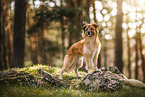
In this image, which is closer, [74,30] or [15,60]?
[15,60]

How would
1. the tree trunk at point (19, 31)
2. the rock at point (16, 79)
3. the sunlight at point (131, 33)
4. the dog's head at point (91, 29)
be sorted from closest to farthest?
the rock at point (16, 79)
the dog's head at point (91, 29)
the tree trunk at point (19, 31)
the sunlight at point (131, 33)

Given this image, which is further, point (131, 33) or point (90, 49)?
point (131, 33)

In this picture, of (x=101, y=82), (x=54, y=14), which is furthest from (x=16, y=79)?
(x=54, y=14)

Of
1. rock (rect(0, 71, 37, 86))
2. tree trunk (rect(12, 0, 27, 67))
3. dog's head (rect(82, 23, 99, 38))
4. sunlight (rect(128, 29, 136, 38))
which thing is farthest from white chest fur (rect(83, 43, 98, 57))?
sunlight (rect(128, 29, 136, 38))

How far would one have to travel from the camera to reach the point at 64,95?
490 cm

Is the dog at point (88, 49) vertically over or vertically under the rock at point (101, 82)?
over

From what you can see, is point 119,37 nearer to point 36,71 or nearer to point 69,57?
point 69,57

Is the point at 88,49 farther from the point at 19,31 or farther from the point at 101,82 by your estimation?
the point at 19,31

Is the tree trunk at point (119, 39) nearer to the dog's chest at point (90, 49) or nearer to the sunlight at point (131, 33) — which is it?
the dog's chest at point (90, 49)

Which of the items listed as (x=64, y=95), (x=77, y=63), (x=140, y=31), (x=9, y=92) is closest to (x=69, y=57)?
(x=77, y=63)

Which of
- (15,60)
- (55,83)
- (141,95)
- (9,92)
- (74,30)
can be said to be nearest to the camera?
(9,92)

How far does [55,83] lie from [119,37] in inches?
239

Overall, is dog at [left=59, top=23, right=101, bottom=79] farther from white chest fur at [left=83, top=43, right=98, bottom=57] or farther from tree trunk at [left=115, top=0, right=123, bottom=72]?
tree trunk at [left=115, top=0, right=123, bottom=72]

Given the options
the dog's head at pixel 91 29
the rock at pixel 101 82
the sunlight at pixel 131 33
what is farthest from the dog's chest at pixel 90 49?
the sunlight at pixel 131 33
